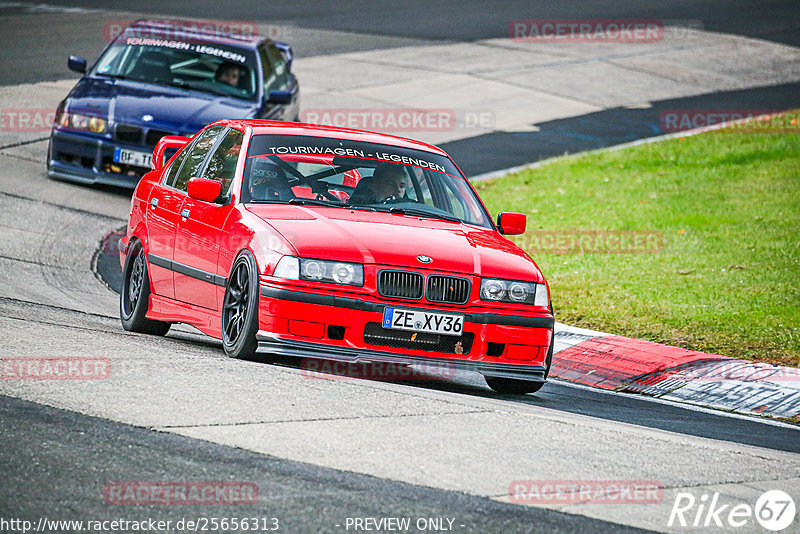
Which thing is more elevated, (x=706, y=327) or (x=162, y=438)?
(x=162, y=438)

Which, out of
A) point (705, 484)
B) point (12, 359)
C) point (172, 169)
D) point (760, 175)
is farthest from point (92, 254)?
point (760, 175)

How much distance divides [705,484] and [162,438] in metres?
2.39

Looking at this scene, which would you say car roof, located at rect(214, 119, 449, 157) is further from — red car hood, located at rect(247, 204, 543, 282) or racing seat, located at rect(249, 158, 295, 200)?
red car hood, located at rect(247, 204, 543, 282)

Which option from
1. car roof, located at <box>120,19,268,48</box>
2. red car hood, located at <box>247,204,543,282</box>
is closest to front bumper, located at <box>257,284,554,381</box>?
red car hood, located at <box>247,204,543,282</box>

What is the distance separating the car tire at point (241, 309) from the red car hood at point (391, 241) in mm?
300

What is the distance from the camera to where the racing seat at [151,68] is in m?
15.0

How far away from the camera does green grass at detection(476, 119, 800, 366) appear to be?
10.5 metres

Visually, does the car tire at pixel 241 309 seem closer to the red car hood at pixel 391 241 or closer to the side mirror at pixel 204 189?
the red car hood at pixel 391 241

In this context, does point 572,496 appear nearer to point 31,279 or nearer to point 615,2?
point 31,279

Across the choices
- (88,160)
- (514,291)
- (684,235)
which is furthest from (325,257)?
(684,235)

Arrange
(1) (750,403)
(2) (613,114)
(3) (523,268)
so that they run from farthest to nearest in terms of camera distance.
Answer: (2) (613,114) < (1) (750,403) < (3) (523,268)

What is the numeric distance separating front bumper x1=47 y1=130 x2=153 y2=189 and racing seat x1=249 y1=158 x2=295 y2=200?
5.97 m

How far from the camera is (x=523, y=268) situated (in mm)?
7609

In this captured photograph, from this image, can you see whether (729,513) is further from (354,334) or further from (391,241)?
(391,241)
